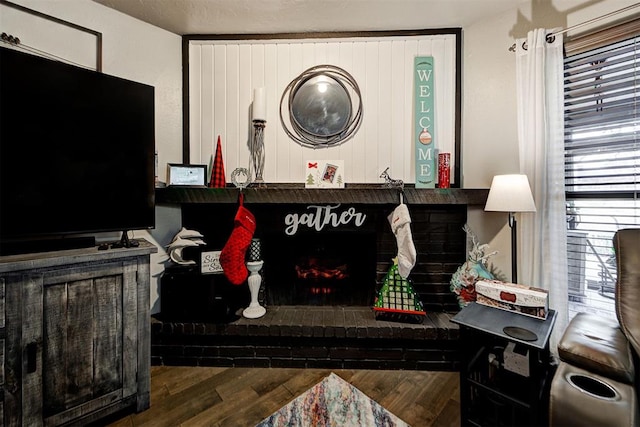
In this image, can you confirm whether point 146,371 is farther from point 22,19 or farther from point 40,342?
point 22,19

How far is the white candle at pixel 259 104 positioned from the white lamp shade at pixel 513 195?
166 cm

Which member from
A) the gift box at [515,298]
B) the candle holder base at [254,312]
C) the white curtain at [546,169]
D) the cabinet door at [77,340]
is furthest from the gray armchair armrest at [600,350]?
the cabinet door at [77,340]

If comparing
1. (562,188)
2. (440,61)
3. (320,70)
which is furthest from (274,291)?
(440,61)

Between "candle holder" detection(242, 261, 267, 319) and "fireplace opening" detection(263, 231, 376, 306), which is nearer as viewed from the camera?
"candle holder" detection(242, 261, 267, 319)

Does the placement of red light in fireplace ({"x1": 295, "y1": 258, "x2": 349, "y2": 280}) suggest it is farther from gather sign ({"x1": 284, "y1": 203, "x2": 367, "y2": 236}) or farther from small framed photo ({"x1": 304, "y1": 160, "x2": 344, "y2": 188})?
small framed photo ({"x1": 304, "y1": 160, "x2": 344, "y2": 188})

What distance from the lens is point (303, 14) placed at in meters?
1.87

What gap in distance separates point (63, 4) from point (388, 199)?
Result: 242cm

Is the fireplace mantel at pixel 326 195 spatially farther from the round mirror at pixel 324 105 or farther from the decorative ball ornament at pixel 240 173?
the round mirror at pixel 324 105

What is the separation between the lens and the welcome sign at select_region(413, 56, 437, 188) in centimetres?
201

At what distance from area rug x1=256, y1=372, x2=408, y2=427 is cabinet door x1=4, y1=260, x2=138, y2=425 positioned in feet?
2.64

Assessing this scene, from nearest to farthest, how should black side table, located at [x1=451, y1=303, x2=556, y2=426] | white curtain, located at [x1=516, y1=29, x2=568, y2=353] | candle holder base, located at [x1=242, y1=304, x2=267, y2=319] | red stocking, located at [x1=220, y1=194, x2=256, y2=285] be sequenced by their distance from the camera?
black side table, located at [x1=451, y1=303, x2=556, y2=426], white curtain, located at [x1=516, y1=29, x2=568, y2=353], red stocking, located at [x1=220, y1=194, x2=256, y2=285], candle holder base, located at [x1=242, y1=304, x2=267, y2=319]

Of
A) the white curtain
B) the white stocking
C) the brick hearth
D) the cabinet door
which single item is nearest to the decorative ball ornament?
the cabinet door

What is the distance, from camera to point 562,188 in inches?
61.3

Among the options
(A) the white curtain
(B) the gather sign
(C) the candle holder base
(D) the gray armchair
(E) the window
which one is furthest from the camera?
(B) the gather sign
